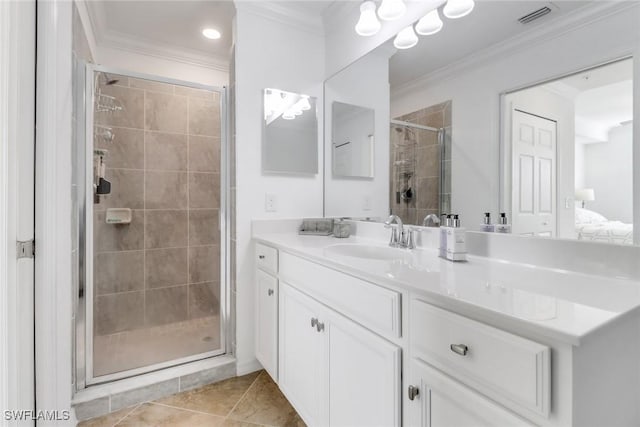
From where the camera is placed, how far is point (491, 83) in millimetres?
1222

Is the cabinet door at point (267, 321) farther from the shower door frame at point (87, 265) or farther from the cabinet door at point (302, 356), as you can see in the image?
the shower door frame at point (87, 265)

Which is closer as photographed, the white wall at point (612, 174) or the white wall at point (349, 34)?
the white wall at point (612, 174)

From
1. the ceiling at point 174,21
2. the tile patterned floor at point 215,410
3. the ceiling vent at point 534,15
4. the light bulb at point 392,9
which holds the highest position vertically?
the ceiling at point 174,21

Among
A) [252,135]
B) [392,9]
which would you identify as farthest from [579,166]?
[252,135]

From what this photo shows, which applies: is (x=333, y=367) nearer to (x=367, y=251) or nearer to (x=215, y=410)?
(x=367, y=251)

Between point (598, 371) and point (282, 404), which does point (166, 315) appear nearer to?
point (282, 404)

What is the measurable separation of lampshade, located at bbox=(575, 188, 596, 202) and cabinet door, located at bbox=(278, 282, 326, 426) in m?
0.95

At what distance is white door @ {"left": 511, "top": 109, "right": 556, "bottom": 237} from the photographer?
104 centimetres

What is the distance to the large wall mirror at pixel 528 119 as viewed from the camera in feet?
2.97

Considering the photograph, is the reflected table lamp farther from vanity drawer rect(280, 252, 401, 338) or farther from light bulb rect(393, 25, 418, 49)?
light bulb rect(393, 25, 418, 49)

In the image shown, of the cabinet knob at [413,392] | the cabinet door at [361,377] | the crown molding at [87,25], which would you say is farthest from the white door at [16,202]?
the cabinet knob at [413,392]

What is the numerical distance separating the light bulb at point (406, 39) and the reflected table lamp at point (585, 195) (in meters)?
1.02

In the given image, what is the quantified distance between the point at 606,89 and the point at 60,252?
6.79 ft

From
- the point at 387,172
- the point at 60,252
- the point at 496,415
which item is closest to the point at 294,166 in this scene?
the point at 387,172
